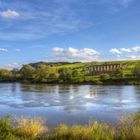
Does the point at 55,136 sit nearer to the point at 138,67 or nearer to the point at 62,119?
the point at 62,119

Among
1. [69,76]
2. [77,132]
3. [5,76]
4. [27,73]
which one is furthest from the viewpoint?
[5,76]

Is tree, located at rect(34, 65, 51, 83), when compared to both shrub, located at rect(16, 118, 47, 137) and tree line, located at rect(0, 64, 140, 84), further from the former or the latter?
shrub, located at rect(16, 118, 47, 137)

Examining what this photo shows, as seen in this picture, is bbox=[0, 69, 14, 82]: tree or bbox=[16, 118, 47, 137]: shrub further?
bbox=[0, 69, 14, 82]: tree

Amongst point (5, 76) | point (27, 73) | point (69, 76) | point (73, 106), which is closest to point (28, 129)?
point (73, 106)

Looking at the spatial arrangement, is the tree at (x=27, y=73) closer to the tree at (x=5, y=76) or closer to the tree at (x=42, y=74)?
the tree at (x=42, y=74)

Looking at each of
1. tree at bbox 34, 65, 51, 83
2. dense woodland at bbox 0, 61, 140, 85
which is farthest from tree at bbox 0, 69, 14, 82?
tree at bbox 34, 65, 51, 83

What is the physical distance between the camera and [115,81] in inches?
3693

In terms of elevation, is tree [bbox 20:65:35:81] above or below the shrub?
above

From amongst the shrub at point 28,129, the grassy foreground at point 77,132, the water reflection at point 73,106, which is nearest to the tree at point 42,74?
the water reflection at point 73,106

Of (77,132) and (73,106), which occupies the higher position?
(77,132)

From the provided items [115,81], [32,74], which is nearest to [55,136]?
[115,81]

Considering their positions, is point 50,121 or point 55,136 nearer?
point 55,136

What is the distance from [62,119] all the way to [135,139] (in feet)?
39.8

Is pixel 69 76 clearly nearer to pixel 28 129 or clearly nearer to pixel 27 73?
pixel 27 73
